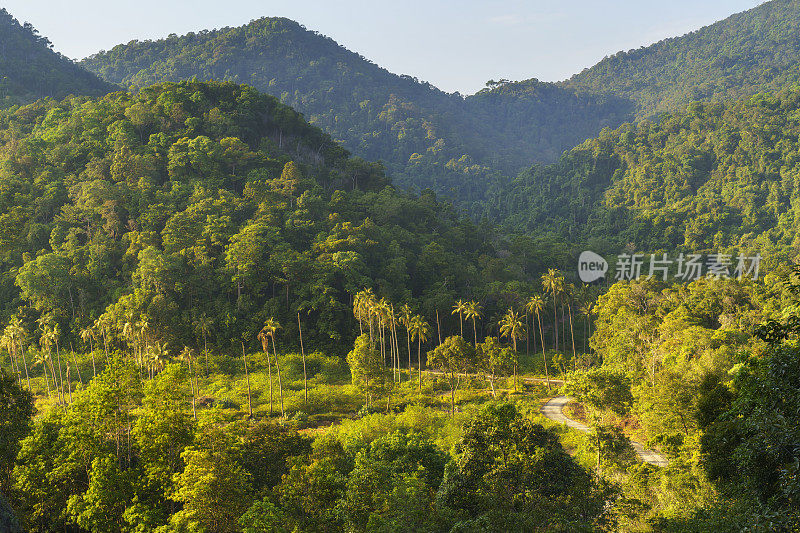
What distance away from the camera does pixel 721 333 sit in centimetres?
4141

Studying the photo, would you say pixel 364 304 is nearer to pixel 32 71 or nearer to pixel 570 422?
pixel 570 422

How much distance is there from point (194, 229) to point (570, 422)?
45.0 metres

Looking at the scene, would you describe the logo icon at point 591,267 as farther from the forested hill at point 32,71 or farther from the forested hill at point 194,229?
the forested hill at point 32,71

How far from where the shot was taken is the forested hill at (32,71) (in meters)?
102

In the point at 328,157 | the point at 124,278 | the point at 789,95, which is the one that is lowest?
the point at 124,278

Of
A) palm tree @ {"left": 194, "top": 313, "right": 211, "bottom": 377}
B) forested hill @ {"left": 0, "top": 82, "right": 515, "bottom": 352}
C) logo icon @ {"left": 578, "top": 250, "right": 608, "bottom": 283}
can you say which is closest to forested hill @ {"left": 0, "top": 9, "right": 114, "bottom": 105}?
forested hill @ {"left": 0, "top": 82, "right": 515, "bottom": 352}

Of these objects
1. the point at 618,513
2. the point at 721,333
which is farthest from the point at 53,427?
the point at 721,333

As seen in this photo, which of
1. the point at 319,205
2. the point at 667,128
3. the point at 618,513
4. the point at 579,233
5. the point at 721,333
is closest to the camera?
the point at 618,513

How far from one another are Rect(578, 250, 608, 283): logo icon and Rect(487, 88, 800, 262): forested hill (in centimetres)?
1198

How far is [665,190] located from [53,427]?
12630cm

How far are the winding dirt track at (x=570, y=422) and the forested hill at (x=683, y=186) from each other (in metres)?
49.5

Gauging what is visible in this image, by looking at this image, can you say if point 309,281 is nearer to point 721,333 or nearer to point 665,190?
point 721,333

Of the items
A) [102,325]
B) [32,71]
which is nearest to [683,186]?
[102,325]

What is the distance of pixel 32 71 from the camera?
107750mm
